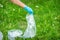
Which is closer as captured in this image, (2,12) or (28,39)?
(28,39)

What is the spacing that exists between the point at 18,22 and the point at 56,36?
3.08 feet

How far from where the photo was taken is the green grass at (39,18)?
4965mm

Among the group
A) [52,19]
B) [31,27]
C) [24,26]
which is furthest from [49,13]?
[31,27]

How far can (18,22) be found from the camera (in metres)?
5.34

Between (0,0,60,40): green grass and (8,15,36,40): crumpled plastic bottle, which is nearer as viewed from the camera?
(8,15,36,40): crumpled plastic bottle

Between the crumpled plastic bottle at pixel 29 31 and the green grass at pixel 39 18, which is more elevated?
the green grass at pixel 39 18

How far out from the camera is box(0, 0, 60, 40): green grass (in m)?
4.96

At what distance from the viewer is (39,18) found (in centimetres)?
547

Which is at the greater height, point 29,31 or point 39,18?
point 39,18

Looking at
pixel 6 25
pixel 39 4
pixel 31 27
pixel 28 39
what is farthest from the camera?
pixel 39 4

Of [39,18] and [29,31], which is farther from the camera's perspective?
[39,18]

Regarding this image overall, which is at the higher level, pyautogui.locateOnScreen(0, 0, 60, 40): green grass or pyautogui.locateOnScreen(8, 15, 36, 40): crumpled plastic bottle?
pyautogui.locateOnScreen(0, 0, 60, 40): green grass

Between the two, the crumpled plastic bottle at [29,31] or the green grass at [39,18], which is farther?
the green grass at [39,18]

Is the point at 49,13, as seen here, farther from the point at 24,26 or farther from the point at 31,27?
the point at 31,27
